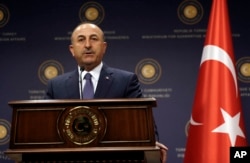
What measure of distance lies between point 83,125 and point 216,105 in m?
1.84

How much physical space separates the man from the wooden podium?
0.40 metres

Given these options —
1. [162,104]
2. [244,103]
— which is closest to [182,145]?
[162,104]

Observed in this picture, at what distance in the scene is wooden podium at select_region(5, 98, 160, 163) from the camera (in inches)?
72.4

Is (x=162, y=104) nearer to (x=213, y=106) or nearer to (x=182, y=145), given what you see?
(x=182, y=145)

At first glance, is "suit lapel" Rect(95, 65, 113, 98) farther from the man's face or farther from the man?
the man's face

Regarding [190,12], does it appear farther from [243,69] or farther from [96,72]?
[96,72]

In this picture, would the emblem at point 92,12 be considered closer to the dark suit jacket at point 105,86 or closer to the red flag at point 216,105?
the red flag at point 216,105

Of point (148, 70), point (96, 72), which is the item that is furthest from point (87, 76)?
point (148, 70)

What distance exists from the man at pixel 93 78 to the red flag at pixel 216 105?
118 centimetres

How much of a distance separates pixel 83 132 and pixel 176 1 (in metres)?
2.89

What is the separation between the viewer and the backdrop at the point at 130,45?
433 centimetres

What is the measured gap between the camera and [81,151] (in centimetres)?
181

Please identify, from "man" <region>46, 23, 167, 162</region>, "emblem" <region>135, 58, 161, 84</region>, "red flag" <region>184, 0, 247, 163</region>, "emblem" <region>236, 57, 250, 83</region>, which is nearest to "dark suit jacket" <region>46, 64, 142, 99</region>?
"man" <region>46, 23, 167, 162</region>

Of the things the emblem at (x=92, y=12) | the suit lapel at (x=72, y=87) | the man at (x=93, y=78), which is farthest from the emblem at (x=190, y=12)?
the suit lapel at (x=72, y=87)
